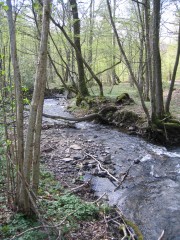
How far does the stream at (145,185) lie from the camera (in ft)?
13.5

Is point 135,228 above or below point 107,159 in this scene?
below

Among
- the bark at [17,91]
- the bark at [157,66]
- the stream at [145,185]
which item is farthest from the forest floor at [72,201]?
the bark at [157,66]

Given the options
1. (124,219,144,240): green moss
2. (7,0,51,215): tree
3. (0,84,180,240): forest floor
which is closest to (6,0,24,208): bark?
(7,0,51,215): tree

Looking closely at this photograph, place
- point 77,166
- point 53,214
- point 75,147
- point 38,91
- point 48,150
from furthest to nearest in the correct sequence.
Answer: point 75,147 → point 48,150 → point 77,166 → point 53,214 → point 38,91

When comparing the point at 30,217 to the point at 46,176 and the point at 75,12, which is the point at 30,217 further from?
the point at 75,12

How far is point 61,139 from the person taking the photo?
8.27 meters

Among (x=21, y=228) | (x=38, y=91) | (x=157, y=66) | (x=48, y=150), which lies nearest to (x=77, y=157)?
(x=48, y=150)

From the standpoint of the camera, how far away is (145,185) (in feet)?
17.9

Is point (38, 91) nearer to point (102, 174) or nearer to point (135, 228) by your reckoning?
point (135, 228)

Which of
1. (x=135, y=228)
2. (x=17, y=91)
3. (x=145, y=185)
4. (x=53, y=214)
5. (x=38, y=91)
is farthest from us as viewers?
(x=145, y=185)

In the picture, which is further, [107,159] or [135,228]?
[107,159]

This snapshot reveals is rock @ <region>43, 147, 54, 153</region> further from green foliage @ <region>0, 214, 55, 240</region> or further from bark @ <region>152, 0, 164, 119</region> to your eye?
green foliage @ <region>0, 214, 55, 240</region>

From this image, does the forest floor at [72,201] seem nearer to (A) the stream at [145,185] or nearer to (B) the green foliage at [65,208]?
(B) the green foliage at [65,208]

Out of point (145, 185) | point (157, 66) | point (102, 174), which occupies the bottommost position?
point (145, 185)
